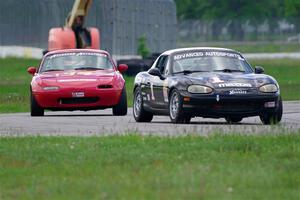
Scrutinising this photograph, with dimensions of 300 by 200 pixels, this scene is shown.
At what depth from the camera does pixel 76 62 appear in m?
27.5

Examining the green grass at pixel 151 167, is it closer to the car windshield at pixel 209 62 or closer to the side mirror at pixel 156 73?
the car windshield at pixel 209 62

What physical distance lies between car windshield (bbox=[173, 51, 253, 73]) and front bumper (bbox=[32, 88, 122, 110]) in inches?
123

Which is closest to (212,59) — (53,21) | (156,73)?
(156,73)

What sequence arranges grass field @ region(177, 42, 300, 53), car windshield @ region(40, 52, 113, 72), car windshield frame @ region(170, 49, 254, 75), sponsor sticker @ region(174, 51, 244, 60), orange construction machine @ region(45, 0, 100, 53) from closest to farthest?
car windshield frame @ region(170, 49, 254, 75) → sponsor sticker @ region(174, 51, 244, 60) → car windshield @ region(40, 52, 113, 72) → orange construction machine @ region(45, 0, 100, 53) → grass field @ region(177, 42, 300, 53)

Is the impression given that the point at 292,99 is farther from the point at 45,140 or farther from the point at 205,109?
the point at 45,140

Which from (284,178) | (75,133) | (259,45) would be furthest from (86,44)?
(259,45)

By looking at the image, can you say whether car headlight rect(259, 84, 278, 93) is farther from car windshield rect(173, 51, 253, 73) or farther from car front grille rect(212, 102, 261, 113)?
car windshield rect(173, 51, 253, 73)

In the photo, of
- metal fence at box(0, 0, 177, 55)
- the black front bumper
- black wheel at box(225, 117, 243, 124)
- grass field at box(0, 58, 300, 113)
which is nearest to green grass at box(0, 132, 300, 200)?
the black front bumper

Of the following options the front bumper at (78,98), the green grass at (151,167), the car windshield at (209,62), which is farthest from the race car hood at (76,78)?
the green grass at (151,167)

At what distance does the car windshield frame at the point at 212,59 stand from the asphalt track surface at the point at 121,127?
3.02 feet

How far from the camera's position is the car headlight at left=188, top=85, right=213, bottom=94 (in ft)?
69.3

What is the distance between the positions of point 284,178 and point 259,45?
317 ft

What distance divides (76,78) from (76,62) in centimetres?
128

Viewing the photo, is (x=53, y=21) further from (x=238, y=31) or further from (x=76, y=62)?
(x=238, y=31)
